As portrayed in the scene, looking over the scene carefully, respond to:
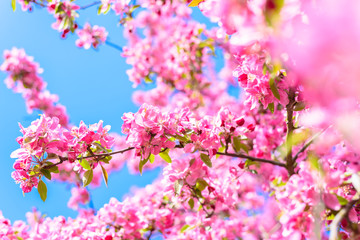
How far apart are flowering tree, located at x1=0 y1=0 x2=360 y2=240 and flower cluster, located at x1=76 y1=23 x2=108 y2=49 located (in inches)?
0.7

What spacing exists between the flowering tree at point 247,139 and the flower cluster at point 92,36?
19 mm

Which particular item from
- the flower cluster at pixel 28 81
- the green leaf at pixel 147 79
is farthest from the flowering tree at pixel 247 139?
the flower cluster at pixel 28 81

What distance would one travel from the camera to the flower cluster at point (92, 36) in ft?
16.1

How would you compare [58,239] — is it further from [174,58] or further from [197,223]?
[174,58]

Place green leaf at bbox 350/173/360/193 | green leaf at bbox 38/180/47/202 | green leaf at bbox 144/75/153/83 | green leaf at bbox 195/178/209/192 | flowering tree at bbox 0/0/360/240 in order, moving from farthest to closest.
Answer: green leaf at bbox 144/75/153/83 → green leaf at bbox 195/178/209/192 → green leaf at bbox 38/180/47/202 → green leaf at bbox 350/173/360/193 → flowering tree at bbox 0/0/360/240

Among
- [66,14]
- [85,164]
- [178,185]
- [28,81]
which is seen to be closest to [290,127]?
[178,185]

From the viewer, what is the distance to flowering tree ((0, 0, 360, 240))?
0.52m

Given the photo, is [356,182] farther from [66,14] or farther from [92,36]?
[92,36]

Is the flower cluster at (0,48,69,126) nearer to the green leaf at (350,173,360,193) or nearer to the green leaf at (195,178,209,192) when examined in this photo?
the green leaf at (195,178,209,192)

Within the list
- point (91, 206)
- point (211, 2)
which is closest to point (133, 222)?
point (211, 2)

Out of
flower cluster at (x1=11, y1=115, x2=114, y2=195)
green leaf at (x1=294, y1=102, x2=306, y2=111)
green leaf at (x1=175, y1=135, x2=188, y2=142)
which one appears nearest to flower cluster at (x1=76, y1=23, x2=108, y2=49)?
flower cluster at (x1=11, y1=115, x2=114, y2=195)

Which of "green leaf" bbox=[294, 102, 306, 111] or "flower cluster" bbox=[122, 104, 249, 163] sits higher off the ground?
"flower cluster" bbox=[122, 104, 249, 163]

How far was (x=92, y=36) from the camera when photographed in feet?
16.1

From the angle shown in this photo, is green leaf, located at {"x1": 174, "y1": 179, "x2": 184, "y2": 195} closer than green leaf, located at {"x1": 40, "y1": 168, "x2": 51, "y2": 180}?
No
